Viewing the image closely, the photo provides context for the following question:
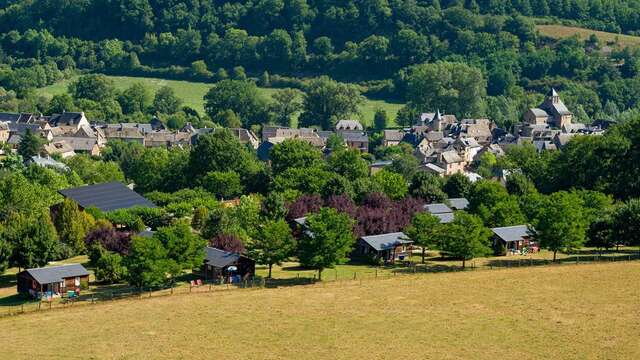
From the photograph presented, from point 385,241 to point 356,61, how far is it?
115 metres

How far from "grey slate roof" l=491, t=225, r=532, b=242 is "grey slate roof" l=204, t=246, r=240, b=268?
1775 centimetres

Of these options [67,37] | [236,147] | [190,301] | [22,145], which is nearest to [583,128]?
[236,147]

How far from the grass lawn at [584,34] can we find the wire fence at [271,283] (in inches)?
4767

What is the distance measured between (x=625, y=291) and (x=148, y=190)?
1895 inches

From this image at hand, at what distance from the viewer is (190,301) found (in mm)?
54500

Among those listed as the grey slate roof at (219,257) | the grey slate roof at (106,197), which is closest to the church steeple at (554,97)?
the grey slate roof at (106,197)

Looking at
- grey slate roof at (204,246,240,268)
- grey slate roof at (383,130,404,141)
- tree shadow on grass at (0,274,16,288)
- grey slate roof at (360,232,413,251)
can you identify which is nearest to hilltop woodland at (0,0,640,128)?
grey slate roof at (383,130,404,141)

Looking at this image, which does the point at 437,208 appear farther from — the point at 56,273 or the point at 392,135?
the point at 392,135

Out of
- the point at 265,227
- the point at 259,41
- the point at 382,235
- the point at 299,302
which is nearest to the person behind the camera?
the point at 299,302

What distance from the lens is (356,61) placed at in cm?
17825

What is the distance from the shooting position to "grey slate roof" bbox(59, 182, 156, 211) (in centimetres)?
7456

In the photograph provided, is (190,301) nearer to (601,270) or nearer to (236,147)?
(601,270)

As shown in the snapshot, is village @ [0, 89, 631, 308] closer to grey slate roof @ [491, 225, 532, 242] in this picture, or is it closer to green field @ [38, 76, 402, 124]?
grey slate roof @ [491, 225, 532, 242]

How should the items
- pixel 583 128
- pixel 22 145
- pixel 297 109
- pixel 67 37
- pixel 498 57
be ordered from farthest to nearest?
pixel 67 37 < pixel 498 57 < pixel 297 109 < pixel 583 128 < pixel 22 145
